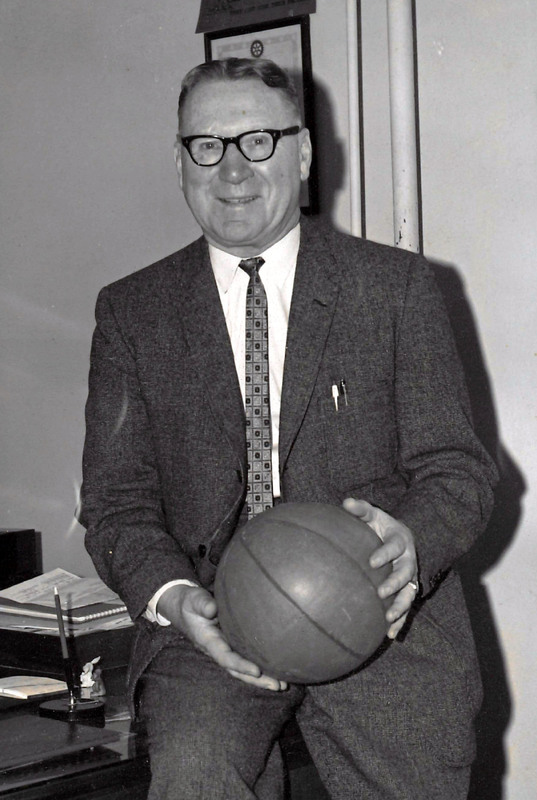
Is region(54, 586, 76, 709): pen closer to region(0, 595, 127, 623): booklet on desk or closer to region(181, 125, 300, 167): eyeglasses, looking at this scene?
region(0, 595, 127, 623): booklet on desk

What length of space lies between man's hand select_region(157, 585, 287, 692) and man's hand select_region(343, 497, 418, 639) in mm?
224

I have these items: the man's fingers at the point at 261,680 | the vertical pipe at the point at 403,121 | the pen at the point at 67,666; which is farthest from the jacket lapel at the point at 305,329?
the pen at the point at 67,666

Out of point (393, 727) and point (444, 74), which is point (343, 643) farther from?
point (444, 74)

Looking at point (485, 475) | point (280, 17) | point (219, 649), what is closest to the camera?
point (219, 649)

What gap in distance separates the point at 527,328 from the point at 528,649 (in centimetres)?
78

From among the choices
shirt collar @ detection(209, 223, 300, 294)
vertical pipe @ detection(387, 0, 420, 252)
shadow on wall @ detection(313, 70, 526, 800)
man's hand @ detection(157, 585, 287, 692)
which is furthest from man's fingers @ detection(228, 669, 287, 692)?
vertical pipe @ detection(387, 0, 420, 252)

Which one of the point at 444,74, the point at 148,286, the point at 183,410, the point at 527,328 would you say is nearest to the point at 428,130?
the point at 444,74

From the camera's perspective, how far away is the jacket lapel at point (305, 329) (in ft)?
6.13

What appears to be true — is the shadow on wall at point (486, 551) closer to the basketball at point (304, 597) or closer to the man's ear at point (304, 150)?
the man's ear at point (304, 150)

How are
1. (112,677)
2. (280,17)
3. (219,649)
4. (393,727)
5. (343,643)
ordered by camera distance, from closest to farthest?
(343,643) → (219,649) → (393,727) → (112,677) → (280,17)

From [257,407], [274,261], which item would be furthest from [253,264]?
[257,407]

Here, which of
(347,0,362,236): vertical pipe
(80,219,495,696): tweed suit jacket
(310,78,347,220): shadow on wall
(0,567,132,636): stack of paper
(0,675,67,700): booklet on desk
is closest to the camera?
(80,219,495,696): tweed suit jacket

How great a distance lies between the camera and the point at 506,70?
2.43m

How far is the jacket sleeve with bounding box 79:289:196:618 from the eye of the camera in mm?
1902
